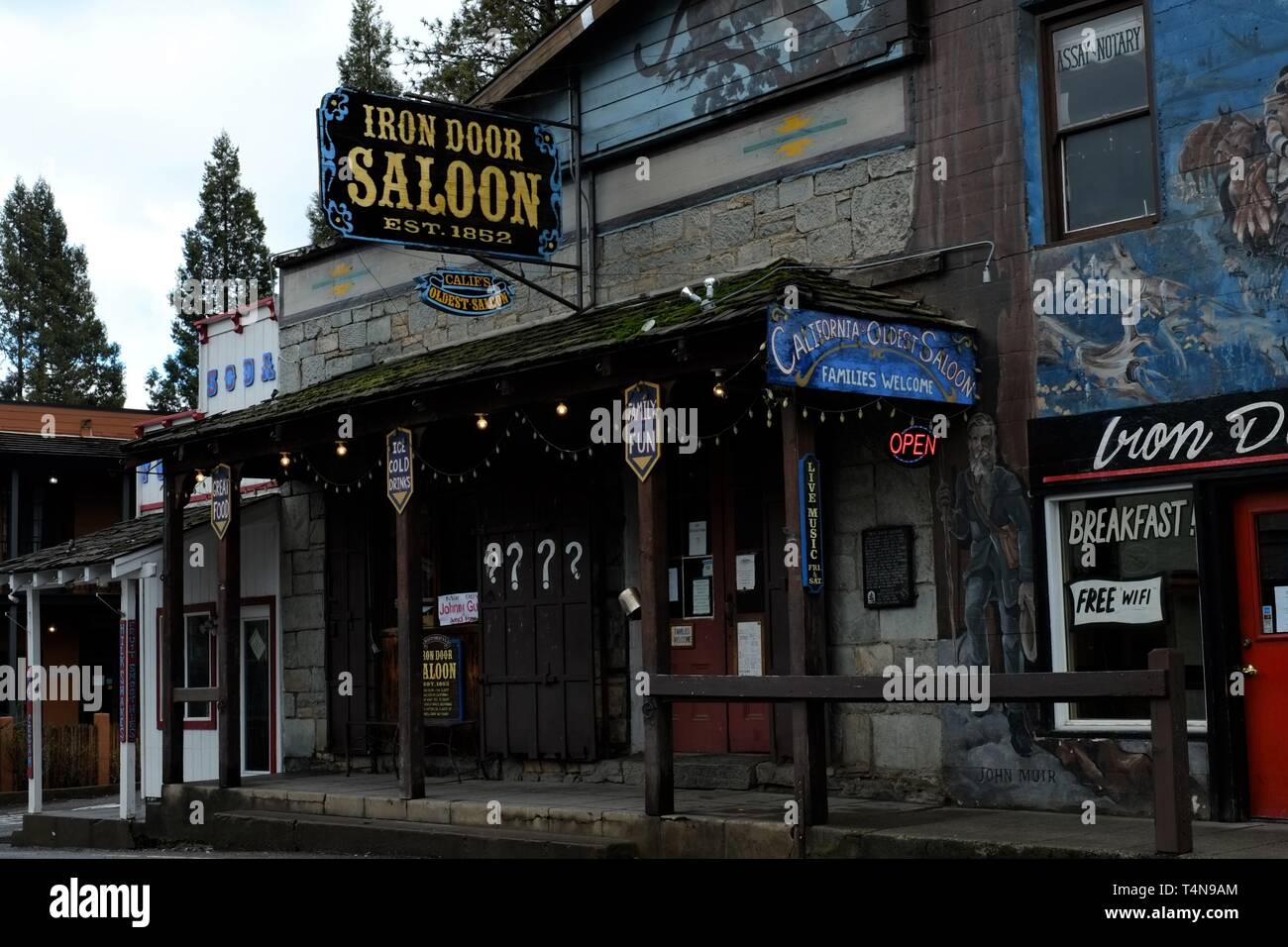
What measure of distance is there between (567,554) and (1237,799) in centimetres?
642

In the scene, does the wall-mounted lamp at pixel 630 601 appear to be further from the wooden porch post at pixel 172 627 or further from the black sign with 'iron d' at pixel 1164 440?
the wooden porch post at pixel 172 627

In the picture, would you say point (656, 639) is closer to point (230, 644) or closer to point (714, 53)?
point (714, 53)

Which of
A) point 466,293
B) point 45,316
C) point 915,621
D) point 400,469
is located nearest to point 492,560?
point 400,469

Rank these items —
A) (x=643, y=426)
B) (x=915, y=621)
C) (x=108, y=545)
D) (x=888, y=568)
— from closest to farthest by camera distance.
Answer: (x=643, y=426) < (x=915, y=621) < (x=888, y=568) < (x=108, y=545)

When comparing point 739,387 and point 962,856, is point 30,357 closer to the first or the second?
point 739,387

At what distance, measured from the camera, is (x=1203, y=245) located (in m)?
9.67

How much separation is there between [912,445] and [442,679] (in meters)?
6.06

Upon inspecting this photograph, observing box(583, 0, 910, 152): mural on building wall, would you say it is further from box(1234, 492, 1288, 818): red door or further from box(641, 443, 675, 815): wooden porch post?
box(1234, 492, 1288, 818): red door

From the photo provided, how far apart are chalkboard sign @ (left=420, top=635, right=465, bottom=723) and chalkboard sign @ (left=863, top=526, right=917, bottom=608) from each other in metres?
4.96

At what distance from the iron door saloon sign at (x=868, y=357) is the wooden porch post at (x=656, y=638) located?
4.88ft

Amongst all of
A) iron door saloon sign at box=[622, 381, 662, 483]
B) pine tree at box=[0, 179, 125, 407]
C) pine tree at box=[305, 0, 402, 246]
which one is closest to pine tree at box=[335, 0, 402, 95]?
pine tree at box=[305, 0, 402, 246]

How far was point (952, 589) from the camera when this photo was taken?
429 inches

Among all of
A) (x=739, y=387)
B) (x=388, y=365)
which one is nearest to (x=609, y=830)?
(x=739, y=387)

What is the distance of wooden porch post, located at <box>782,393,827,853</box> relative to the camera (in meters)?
9.67
